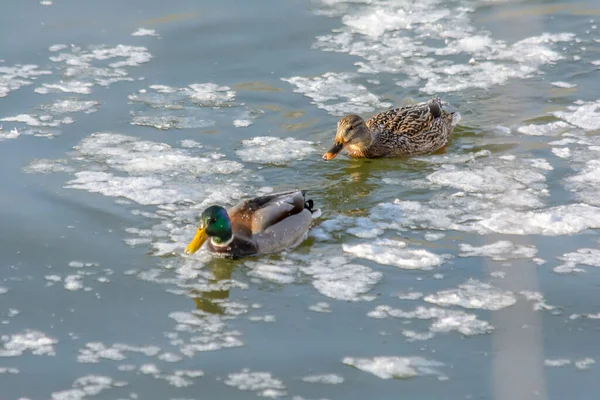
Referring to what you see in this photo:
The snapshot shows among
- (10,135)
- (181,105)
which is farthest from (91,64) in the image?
(10,135)

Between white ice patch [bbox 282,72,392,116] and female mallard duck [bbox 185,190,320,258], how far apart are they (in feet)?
8.28

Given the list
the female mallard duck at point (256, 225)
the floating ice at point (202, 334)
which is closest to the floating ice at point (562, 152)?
the female mallard duck at point (256, 225)

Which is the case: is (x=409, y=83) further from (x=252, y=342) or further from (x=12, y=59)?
(x=252, y=342)

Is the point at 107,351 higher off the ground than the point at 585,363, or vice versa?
the point at 107,351

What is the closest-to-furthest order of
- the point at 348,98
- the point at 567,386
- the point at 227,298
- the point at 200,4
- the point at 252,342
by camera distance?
the point at 567,386
the point at 252,342
the point at 227,298
the point at 348,98
the point at 200,4

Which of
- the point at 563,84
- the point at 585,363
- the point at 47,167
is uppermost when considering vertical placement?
the point at 563,84

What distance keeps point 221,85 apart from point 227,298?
4173mm

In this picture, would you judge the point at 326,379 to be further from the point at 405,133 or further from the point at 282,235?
the point at 405,133

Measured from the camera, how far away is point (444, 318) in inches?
263

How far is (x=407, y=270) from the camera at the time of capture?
24.0ft

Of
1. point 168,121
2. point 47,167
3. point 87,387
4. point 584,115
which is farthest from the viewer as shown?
point 584,115

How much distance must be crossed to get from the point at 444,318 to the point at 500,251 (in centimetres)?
108

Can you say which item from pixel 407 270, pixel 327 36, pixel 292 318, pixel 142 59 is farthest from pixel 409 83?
pixel 292 318

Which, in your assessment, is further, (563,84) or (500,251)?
(563,84)
